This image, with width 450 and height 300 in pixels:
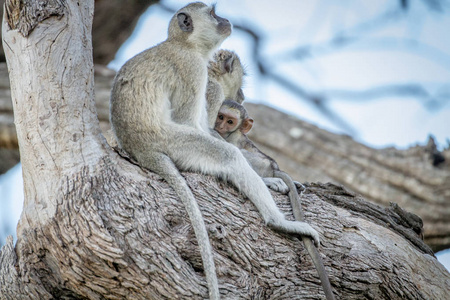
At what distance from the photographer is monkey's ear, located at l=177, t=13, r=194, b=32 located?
16.3 ft

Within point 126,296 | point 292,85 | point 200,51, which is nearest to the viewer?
point 126,296

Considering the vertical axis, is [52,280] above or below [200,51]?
below

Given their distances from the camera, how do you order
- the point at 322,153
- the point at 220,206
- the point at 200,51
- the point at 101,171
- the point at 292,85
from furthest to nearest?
the point at 292,85
the point at 322,153
the point at 200,51
the point at 220,206
the point at 101,171

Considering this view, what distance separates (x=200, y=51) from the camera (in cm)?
494

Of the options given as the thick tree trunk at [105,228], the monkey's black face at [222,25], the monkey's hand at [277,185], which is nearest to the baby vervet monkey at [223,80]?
the monkey's black face at [222,25]

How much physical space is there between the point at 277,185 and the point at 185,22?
6.16ft

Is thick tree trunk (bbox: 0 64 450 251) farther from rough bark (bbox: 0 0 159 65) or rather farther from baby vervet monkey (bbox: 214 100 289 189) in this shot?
baby vervet monkey (bbox: 214 100 289 189)

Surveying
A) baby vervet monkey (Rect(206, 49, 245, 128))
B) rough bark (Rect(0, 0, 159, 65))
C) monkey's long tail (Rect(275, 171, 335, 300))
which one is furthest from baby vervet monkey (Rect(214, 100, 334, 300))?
→ rough bark (Rect(0, 0, 159, 65))

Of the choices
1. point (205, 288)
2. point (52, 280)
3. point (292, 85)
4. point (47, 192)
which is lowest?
point (52, 280)

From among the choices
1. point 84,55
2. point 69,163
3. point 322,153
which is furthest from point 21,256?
point 322,153

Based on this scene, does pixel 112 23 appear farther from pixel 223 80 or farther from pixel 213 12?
pixel 213 12

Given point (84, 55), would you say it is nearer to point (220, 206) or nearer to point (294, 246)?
point (220, 206)

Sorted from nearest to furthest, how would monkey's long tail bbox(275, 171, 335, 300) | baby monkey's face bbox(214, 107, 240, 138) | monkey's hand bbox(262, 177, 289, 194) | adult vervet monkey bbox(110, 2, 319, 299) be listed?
monkey's long tail bbox(275, 171, 335, 300)
adult vervet monkey bbox(110, 2, 319, 299)
monkey's hand bbox(262, 177, 289, 194)
baby monkey's face bbox(214, 107, 240, 138)

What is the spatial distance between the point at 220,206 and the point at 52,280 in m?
1.34
